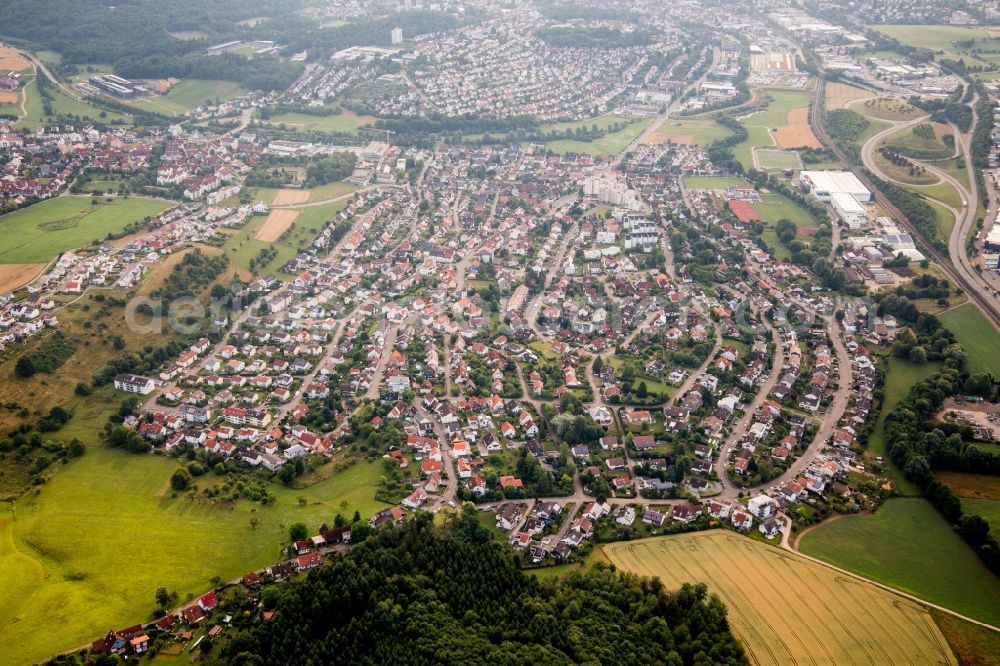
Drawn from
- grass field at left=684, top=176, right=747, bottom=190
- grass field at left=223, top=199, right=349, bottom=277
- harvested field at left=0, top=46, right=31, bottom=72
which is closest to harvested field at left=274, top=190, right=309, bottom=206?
grass field at left=223, top=199, right=349, bottom=277

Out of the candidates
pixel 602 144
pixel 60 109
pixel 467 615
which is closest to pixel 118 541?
pixel 467 615

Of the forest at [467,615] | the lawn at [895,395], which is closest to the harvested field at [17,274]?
the forest at [467,615]

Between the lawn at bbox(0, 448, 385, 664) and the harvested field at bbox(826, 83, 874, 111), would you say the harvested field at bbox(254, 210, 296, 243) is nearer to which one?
the lawn at bbox(0, 448, 385, 664)

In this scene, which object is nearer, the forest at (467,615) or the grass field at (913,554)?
the forest at (467,615)

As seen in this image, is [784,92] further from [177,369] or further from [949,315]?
[177,369]

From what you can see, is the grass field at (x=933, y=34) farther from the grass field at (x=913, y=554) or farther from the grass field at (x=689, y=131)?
the grass field at (x=913, y=554)
